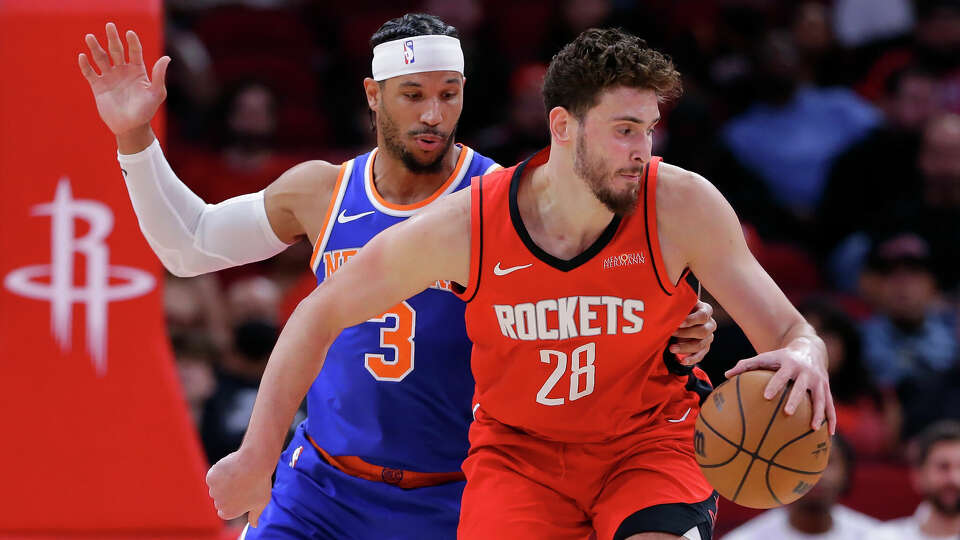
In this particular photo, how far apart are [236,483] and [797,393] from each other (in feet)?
5.17

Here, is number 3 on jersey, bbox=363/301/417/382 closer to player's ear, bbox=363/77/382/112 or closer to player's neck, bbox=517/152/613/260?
player's neck, bbox=517/152/613/260

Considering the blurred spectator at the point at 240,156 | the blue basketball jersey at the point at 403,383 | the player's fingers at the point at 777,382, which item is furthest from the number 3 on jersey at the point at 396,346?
the blurred spectator at the point at 240,156

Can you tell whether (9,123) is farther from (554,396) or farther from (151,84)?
(554,396)

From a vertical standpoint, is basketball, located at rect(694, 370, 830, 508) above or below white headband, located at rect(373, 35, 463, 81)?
below

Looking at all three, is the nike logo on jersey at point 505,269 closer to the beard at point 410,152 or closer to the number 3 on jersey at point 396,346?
the number 3 on jersey at point 396,346

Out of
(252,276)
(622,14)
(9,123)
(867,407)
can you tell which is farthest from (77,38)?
(622,14)

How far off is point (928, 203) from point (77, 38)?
603cm

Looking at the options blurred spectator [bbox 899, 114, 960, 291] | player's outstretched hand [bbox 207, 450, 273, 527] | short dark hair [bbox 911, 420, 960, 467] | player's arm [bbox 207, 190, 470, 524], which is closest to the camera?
player's outstretched hand [bbox 207, 450, 273, 527]

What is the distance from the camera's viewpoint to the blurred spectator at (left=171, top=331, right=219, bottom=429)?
770 centimetres

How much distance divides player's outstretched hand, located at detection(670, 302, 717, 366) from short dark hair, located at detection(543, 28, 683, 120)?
26.6 inches

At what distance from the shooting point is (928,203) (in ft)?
29.8

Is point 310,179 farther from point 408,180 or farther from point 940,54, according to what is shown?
point 940,54

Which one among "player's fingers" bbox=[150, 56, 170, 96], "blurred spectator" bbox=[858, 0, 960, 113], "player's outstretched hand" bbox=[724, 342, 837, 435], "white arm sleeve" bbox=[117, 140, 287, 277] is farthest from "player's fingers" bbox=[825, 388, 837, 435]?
"blurred spectator" bbox=[858, 0, 960, 113]

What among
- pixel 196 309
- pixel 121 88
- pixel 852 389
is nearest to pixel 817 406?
pixel 121 88
